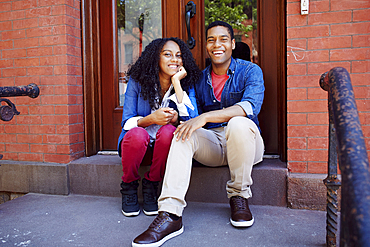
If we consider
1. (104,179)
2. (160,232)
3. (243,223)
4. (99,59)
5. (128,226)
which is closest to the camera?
(160,232)

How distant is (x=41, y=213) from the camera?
Answer: 223cm

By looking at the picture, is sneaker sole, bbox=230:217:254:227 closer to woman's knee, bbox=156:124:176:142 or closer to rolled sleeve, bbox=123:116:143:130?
woman's knee, bbox=156:124:176:142

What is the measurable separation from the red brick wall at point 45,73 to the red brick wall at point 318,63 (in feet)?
6.37

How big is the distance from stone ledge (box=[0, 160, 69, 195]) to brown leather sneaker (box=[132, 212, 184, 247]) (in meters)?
1.35

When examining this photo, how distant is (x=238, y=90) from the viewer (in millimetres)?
2322

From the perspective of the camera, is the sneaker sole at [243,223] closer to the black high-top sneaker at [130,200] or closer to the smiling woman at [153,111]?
the smiling woman at [153,111]

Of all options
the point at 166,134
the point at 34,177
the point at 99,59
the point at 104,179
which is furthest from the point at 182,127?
the point at 34,177

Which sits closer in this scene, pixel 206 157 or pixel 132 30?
pixel 206 157

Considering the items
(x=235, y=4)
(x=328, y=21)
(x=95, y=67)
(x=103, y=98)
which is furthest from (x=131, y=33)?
(x=328, y=21)

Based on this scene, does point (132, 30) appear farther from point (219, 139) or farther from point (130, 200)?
point (130, 200)

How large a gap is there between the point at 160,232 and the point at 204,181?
30.2 inches

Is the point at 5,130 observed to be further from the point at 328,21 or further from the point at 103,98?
the point at 328,21

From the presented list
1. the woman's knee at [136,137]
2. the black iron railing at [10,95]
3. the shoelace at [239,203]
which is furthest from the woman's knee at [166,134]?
the black iron railing at [10,95]

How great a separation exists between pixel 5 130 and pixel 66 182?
88 centimetres
